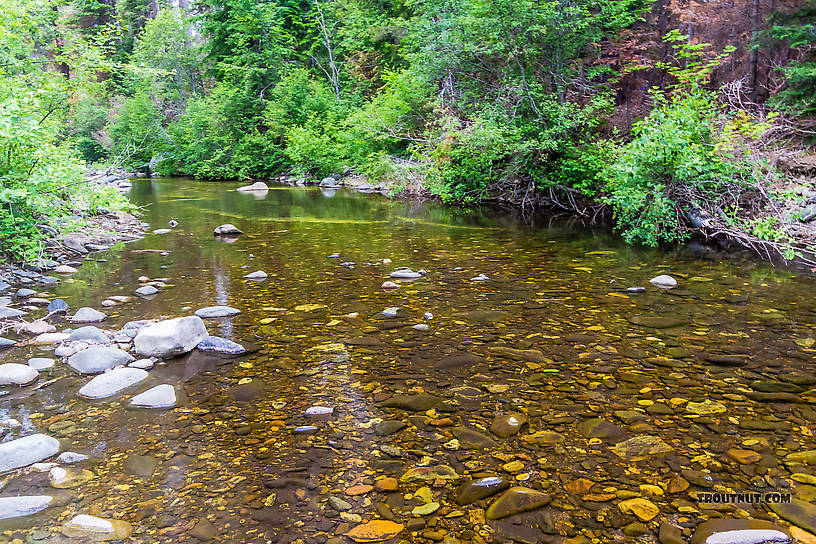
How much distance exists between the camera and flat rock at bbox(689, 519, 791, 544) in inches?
84.3

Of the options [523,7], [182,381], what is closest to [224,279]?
[182,381]

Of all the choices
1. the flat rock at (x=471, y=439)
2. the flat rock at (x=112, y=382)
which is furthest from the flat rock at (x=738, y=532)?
the flat rock at (x=112, y=382)

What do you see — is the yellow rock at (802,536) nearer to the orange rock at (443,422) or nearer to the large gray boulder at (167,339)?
the orange rock at (443,422)

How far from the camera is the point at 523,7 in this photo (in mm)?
10625

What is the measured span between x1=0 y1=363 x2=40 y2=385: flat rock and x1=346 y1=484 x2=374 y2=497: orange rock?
2714 millimetres

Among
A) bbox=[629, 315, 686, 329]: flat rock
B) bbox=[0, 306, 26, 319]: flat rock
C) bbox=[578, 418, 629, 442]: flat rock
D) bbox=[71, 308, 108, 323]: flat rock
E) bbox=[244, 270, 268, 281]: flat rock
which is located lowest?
bbox=[629, 315, 686, 329]: flat rock

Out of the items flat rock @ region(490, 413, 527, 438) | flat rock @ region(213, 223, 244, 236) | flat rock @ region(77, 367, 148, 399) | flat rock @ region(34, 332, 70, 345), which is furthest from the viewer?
flat rock @ region(213, 223, 244, 236)

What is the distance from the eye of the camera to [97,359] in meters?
4.01

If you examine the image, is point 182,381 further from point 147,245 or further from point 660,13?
point 660,13

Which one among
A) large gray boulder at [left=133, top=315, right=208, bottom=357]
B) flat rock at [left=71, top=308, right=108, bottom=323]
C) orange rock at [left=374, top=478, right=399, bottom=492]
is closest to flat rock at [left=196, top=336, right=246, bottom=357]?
large gray boulder at [left=133, top=315, right=208, bottom=357]

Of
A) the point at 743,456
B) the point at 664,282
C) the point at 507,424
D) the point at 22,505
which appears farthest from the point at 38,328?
the point at 664,282

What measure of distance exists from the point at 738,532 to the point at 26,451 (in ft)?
11.5

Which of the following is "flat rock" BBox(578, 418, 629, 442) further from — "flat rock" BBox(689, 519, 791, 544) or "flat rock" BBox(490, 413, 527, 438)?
"flat rock" BBox(689, 519, 791, 544)

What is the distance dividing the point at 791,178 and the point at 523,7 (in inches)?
233
